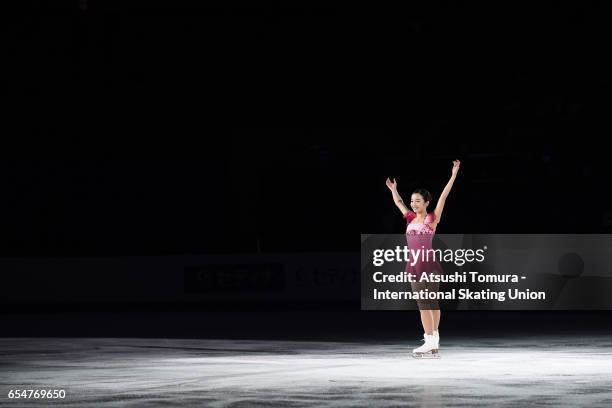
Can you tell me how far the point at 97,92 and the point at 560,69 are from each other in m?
14.0

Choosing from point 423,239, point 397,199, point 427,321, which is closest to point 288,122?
point 397,199

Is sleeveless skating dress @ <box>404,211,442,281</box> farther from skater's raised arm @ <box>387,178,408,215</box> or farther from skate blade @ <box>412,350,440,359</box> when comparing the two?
skate blade @ <box>412,350,440,359</box>

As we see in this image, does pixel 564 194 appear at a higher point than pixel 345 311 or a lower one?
higher

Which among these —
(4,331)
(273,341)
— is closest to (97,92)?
(4,331)

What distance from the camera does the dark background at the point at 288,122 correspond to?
121 feet

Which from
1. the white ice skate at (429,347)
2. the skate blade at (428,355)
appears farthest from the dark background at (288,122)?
the white ice skate at (429,347)

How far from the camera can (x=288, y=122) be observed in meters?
38.6

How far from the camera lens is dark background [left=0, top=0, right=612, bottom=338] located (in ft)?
121

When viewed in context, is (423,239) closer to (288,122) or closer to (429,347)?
(429,347)

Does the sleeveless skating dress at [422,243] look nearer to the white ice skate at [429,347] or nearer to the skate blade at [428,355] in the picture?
the white ice skate at [429,347]

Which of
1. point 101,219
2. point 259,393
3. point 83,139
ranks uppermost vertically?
point 83,139

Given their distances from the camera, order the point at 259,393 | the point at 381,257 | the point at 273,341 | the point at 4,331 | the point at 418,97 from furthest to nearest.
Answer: the point at 418,97 → the point at 381,257 → the point at 4,331 → the point at 273,341 → the point at 259,393

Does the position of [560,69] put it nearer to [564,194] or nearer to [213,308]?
[564,194]

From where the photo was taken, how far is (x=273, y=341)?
733 inches
